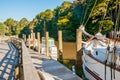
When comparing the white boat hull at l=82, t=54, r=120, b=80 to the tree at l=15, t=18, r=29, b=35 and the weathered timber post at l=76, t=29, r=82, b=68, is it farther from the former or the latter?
the tree at l=15, t=18, r=29, b=35

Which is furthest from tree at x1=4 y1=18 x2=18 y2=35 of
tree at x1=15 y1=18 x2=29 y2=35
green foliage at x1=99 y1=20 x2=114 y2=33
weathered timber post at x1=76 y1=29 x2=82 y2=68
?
weathered timber post at x1=76 y1=29 x2=82 y2=68

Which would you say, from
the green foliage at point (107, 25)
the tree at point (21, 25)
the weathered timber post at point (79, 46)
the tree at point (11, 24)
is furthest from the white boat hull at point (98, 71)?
the tree at point (11, 24)

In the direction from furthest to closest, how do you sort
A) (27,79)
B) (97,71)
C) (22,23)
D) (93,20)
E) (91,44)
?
(22,23), (93,20), (91,44), (97,71), (27,79)

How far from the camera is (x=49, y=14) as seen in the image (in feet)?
281

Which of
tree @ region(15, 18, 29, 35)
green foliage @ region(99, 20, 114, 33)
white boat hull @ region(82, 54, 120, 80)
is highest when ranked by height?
tree @ region(15, 18, 29, 35)

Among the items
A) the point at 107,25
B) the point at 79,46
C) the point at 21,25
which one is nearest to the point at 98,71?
the point at 79,46

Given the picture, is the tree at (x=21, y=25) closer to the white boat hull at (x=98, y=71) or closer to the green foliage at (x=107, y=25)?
the green foliage at (x=107, y=25)

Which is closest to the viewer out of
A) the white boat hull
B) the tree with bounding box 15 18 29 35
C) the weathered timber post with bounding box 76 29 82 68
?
the white boat hull

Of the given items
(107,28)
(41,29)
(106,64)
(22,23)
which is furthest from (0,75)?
(22,23)

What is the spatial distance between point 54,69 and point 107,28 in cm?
2186

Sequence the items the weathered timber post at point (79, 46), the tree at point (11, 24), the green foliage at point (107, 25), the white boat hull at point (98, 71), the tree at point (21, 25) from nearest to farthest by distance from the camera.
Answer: the white boat hull at point (98, 71) < the weathered timber post at point (79, 46) < the green foliage at point (107, 25) < the tree at point (21, 25) < the tree at point (11, 24)

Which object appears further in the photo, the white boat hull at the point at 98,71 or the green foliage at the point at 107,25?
the green foliage at the point at 107,25

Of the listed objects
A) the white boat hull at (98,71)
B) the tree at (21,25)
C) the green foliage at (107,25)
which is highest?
the tree at (21,25)

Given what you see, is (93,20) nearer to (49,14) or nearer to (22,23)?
(49,14)
